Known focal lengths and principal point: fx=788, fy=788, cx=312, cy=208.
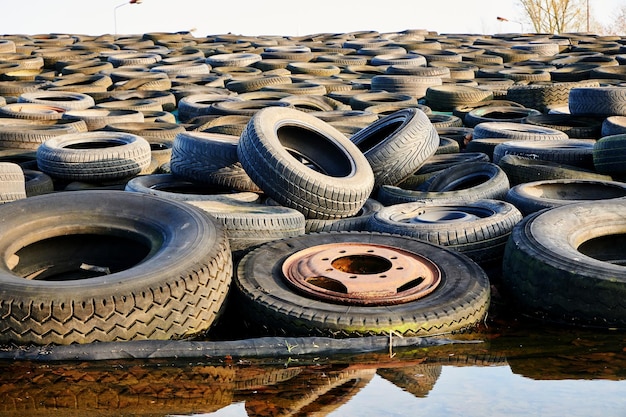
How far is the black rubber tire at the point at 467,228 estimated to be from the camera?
5.43 metres

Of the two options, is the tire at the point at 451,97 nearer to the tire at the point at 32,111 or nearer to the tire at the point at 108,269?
the tire at the point at 32,111

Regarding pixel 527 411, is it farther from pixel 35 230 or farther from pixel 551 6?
pixel 551 6

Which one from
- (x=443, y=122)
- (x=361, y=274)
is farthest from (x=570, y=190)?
(x=443, y=122)

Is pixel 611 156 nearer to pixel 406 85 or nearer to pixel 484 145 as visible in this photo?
pixel 484 145

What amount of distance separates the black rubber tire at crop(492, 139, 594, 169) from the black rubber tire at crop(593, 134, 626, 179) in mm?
258

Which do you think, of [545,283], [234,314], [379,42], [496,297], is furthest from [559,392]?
[379,42]

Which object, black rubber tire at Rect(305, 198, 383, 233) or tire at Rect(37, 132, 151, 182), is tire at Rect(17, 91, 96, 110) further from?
black rubber tire at Rect(305, 198, 383, 233)

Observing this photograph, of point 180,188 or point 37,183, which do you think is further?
point 37,183

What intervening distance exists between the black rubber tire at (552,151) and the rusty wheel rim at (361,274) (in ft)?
9.81

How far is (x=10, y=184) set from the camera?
6145mm

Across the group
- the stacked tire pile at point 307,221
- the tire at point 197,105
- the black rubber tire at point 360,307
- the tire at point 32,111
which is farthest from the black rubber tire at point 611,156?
the tire at point 32,111

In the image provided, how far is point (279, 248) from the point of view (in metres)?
5.20

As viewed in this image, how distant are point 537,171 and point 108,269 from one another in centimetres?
392

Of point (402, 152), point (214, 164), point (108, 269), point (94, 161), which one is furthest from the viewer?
point (94, 161)
